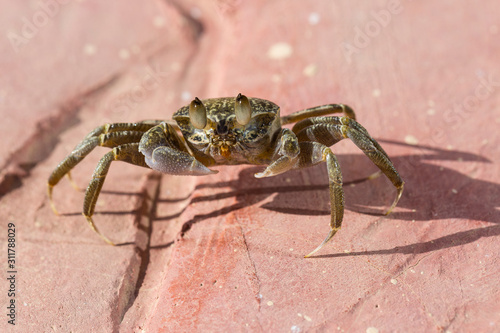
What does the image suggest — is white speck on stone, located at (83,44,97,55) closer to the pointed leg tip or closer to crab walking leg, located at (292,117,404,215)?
crab walking leg, located at (292,117,404,215)

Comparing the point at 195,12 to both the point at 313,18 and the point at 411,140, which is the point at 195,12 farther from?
the point at 411,140

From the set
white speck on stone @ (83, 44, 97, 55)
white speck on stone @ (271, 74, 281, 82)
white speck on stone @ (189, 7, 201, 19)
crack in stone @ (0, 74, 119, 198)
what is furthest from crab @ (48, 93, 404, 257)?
white speck on stone @ (189, 7, 201, 19)

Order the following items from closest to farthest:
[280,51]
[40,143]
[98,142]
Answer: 1. [98,142]
2. [40,143]
3. [280,51]

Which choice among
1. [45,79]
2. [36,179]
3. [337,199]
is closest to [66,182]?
[36,179]

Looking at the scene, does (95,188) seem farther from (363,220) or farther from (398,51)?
(398,51)

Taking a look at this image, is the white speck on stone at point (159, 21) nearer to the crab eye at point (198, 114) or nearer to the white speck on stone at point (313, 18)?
the white speck on stone at point (313, 18)

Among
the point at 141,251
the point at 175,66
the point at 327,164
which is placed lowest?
the point at 141,251

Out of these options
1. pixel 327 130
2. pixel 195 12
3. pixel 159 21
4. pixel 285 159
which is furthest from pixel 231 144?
pixel 195 12
